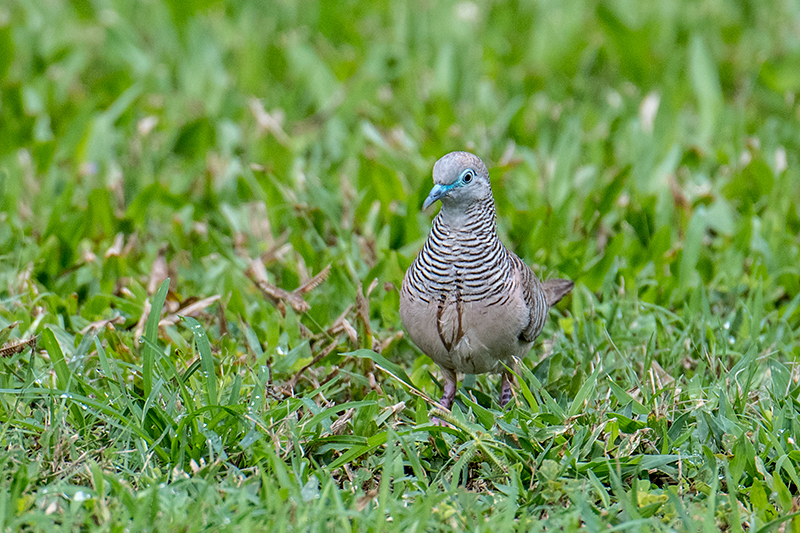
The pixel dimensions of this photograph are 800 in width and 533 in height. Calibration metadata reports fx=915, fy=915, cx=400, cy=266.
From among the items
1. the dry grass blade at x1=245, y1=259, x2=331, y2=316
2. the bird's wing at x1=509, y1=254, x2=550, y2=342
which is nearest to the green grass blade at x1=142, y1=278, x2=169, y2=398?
the dry grass blade at x1=245, y1=259, x2=331, y2=316

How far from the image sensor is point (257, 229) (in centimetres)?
518

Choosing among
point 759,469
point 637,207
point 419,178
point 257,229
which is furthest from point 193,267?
point 759,469

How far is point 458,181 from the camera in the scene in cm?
339

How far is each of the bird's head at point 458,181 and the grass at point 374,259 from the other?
0.71 metres

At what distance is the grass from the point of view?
3.11m

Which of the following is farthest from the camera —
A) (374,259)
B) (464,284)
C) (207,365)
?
(374,259)

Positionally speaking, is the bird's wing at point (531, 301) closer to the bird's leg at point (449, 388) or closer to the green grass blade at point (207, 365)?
the bird's leg at point (449, 388)

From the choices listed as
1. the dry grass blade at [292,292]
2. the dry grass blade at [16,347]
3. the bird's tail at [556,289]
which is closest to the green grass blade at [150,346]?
the dry grass blade at [16,347]

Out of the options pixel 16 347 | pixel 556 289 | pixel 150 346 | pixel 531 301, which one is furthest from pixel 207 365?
pixel 556 289

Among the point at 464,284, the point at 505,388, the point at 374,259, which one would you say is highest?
the point at 464,284

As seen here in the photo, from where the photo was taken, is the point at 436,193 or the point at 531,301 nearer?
the point at 436,193

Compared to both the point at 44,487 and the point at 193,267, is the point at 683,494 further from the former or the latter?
the point at 193,267

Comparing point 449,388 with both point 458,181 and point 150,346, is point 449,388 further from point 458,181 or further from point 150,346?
point 150,346

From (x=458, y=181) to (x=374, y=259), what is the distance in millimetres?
1575
